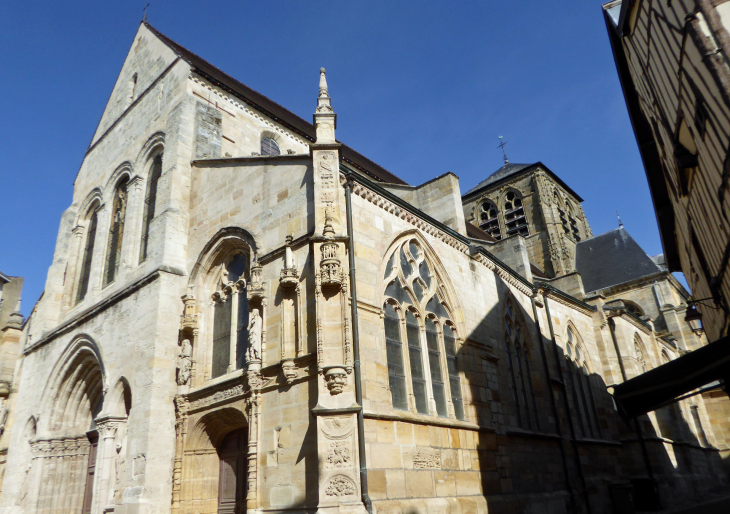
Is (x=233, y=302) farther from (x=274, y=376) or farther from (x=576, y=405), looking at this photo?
(x=576, y=405)

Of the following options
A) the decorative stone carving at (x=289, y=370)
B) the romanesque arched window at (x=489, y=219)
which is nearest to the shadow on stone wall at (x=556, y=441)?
the decorative stone carving at (x=289, y=370)

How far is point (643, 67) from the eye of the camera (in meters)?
7.90

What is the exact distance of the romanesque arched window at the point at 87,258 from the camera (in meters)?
14.5

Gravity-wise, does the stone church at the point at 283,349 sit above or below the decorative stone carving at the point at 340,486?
above

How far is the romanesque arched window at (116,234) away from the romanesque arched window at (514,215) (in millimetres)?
22497

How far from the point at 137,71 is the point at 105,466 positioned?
36.5 ft

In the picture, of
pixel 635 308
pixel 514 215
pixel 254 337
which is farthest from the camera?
pixel 514 215

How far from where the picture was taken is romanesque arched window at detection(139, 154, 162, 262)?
12656 millimetres

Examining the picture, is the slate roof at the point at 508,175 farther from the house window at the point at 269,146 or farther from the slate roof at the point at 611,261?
the house window at the point at 269,146

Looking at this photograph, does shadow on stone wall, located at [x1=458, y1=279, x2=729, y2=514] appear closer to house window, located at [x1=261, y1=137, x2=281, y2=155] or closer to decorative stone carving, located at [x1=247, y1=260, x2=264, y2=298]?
decorative stone carving, located at [x1=247, y1=260, x2=264, y2=298]

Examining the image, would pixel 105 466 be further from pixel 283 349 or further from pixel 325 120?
pixel 325 120

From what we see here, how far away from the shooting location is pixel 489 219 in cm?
3325

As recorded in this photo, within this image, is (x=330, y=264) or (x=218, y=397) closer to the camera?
(x=330, y=264)

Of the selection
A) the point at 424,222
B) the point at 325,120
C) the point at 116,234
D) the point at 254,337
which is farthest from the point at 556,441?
the point at 116,234
